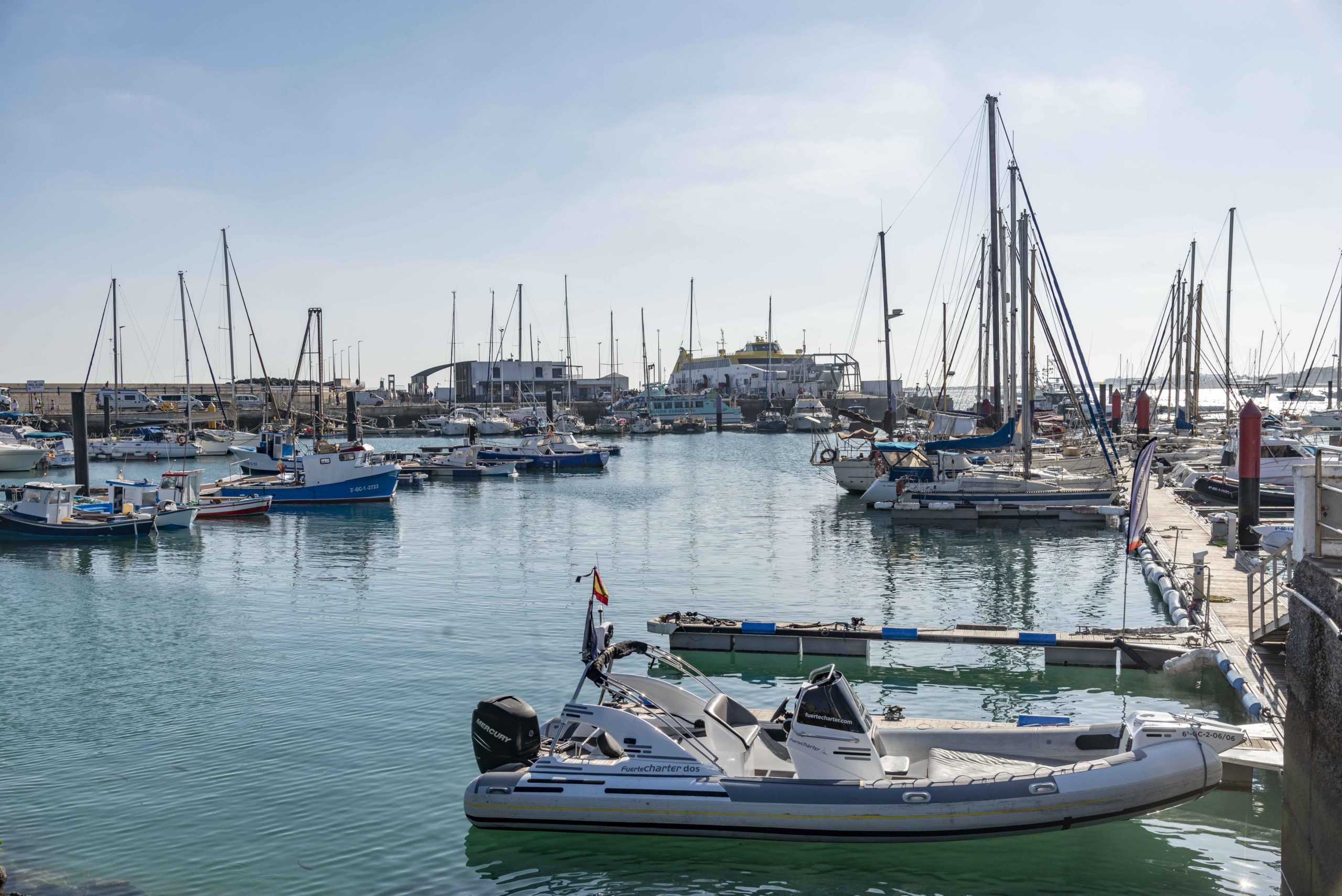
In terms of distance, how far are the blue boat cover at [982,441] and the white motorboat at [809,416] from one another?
63.1 metres

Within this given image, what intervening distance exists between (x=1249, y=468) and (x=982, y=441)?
1675 centimetres

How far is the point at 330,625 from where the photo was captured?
23.6 meters

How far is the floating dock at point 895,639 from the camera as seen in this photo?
1764 cm

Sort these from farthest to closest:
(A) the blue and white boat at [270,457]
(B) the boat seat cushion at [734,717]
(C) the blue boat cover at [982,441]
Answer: (A) the blue and white boat at [270,457] < (C) the blue boat cover at [982,441] < (B) the boat seat cushion at [734,717]

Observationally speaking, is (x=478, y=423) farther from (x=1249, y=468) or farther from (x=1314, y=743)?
(x=1314, y=743)

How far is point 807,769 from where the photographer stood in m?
11.8

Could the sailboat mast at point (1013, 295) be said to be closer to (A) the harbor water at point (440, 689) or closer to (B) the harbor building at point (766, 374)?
(A) the harbor water at point (440, 689)

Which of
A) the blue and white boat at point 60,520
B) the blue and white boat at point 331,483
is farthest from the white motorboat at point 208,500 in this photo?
the blue and white boat at point 60,520

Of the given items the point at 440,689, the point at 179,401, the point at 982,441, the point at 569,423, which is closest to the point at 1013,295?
the point at 982,441

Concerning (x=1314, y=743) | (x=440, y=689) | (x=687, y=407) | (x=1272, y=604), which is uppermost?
(x=687, y=407)

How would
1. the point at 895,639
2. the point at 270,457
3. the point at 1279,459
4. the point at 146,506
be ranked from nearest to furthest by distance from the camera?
the point at 895,639 → the point at 1279,459 → the point at 146,506 → the point at 270,457

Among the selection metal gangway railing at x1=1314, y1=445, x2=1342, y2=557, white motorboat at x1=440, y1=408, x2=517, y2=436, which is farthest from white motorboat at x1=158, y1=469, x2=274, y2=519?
white motorboat at x1=440, y1=408, x2=517, y2=436

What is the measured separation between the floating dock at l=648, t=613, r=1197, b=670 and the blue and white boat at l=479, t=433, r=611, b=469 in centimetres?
4693

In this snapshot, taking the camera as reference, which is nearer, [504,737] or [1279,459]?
[504,737]
